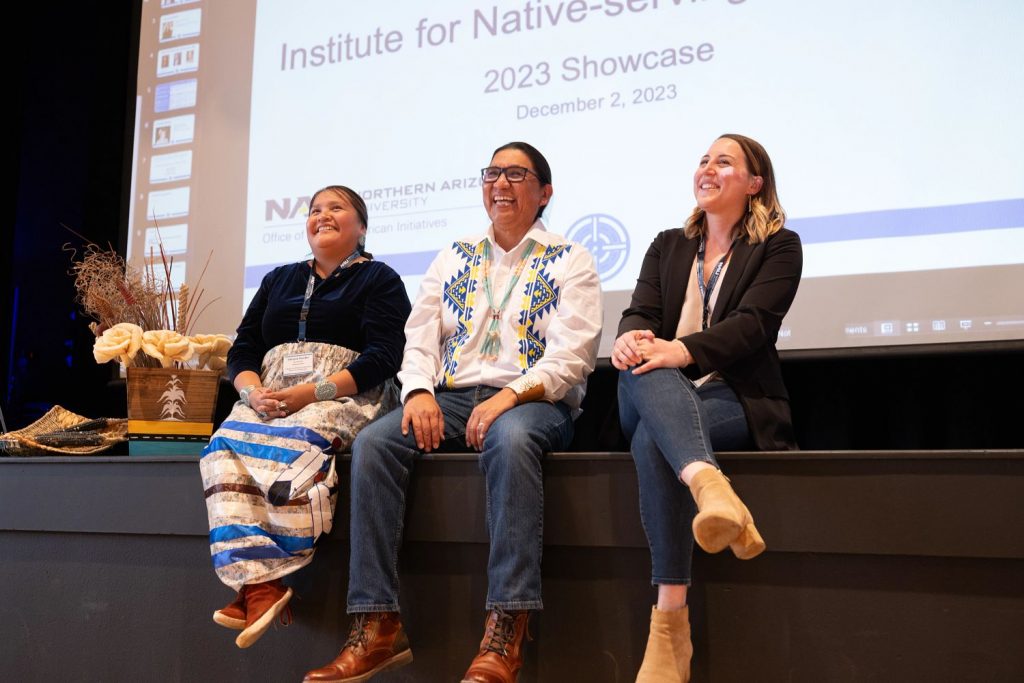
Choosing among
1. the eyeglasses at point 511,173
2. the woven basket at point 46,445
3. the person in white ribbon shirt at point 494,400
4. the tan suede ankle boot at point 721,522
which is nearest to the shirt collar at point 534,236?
the person in white ribbon shirt at point 494,400

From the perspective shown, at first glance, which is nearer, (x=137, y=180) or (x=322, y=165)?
(x=322, y=165)

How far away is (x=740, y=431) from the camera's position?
187 centimetres

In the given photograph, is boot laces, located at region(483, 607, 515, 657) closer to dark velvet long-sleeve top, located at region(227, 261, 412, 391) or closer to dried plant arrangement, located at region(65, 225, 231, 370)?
dark velvet long-sleeve top, located at region(227, 261, 412, 391)

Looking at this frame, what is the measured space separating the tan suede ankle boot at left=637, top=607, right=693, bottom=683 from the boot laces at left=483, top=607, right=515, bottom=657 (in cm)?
24

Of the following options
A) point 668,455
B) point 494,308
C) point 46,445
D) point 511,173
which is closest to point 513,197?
point 511,173

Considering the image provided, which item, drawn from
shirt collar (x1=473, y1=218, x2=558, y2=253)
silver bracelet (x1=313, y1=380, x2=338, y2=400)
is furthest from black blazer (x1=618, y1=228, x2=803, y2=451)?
silver bracelet (x1=313, y1=380, x2=338, y2=400)

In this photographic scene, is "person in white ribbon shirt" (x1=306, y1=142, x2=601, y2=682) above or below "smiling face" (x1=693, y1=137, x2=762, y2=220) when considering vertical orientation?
below

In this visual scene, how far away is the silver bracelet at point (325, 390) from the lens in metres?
2.20

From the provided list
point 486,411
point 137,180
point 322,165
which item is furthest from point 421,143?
point 486,411

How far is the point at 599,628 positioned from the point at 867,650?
50 centimetres

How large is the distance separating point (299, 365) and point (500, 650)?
95 cm

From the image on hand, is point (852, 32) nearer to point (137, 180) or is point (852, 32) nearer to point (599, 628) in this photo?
point (599, 628)

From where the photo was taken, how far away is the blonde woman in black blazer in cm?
165

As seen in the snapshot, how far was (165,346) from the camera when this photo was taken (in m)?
2.55
